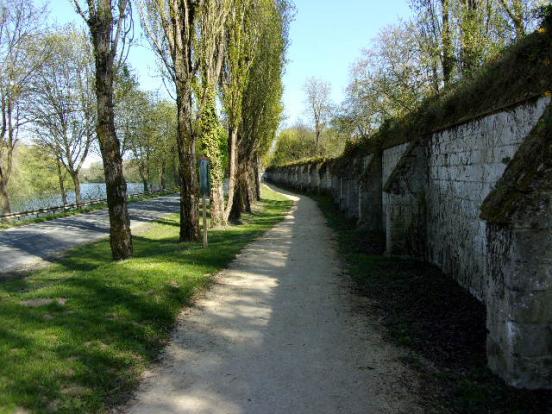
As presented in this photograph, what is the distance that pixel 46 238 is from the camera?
18344mm

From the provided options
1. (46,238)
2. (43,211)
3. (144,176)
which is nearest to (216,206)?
(46,238)

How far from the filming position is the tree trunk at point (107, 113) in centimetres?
939

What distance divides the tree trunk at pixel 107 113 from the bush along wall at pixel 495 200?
5.79 metres

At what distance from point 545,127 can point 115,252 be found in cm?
869

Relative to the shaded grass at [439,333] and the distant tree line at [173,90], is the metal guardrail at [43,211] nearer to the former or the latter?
the distant tree line at [173,90]

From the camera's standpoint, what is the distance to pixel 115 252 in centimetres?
1004

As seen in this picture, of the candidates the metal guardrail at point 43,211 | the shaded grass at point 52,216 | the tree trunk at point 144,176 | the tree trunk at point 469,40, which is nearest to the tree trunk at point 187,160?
the tree trunk at point 469,40

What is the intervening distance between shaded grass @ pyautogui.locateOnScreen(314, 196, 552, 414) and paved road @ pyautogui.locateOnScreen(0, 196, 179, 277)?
33.8 ft

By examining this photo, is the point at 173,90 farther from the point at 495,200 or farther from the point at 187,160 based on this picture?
the point at 495,200

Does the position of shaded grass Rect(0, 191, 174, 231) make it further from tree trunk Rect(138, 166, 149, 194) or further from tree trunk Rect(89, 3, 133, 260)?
tree trunk Rect(89, 3, 133, 260)

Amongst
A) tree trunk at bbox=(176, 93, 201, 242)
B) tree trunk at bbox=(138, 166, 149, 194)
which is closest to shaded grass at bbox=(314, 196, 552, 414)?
tree trunk at bbox=(176, 93, 201, 242)

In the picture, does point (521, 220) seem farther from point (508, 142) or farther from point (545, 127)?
point (508, 142)

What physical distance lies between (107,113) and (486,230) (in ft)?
25.8

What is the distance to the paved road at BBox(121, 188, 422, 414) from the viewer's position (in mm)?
4035
